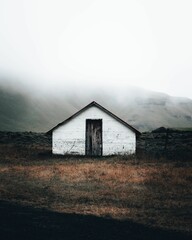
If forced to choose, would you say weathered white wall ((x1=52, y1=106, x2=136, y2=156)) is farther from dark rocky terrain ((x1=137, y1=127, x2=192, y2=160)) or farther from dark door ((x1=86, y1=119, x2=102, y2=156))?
dark rocky terrain ((x1=137, y1=127, x2=192, y2=160))

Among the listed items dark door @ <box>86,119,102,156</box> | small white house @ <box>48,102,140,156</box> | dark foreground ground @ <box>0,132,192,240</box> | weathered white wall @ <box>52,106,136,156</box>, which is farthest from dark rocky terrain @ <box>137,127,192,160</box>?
dark foreground ground @ <box>0,132,192,240</box>

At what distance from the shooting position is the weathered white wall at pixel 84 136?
30.7 meters

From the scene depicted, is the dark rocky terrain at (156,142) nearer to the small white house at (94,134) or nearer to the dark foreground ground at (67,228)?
the small white house at (94,134)

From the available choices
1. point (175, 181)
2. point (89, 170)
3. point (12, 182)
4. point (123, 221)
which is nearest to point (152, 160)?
point (89, 170)

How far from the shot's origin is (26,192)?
15.2m

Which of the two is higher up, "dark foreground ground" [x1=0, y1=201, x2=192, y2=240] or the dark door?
the dark door

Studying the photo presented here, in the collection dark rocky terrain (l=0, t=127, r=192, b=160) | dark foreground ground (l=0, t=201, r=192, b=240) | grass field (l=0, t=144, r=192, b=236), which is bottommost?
grass field (l=0, t=144, r=192, b=236)

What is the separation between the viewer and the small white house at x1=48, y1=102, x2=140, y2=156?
101 ft

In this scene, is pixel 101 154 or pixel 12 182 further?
pixel 101 154

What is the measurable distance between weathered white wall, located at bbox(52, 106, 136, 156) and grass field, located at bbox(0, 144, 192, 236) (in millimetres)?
5629

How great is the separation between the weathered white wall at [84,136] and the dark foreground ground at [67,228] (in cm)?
1955

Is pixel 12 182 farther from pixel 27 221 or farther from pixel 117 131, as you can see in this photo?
pixel 117 131

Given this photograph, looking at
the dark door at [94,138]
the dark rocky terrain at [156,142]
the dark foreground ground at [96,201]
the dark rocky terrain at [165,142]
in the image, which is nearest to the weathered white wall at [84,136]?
the dark door at [94,138]

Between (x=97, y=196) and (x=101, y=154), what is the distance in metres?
16.5
